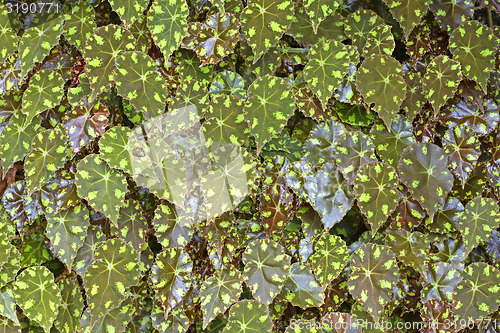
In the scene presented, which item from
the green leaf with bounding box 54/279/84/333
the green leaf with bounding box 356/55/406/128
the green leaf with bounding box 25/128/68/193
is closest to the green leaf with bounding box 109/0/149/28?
the green leaf with bounding box 25/128/68/193

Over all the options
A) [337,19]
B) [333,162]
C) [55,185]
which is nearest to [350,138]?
[333,162]

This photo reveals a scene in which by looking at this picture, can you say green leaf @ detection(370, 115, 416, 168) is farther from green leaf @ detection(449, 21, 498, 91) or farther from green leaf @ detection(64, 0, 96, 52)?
green leaf @ detection(64, 0, 96, 52)

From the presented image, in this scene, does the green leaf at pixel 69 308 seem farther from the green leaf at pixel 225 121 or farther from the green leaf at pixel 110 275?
the green leaf at pixel 225 121

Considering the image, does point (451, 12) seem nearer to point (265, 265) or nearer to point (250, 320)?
point (265, 265)

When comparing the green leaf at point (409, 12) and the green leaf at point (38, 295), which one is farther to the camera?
the green leaf at point (38, 295)

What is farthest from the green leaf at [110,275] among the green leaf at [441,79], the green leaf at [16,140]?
the green leaf at [441,79]

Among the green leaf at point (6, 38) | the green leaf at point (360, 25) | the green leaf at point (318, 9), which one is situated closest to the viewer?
the green leaf at point (318, 9)

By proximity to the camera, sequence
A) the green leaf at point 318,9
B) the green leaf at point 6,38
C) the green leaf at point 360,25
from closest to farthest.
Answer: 1. the green leaf at point 318,9
2. the green leaf at point 360,25
3. the green leaf at point 6,38

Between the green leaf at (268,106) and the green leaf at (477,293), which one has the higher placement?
the green leaf at (268,106)
